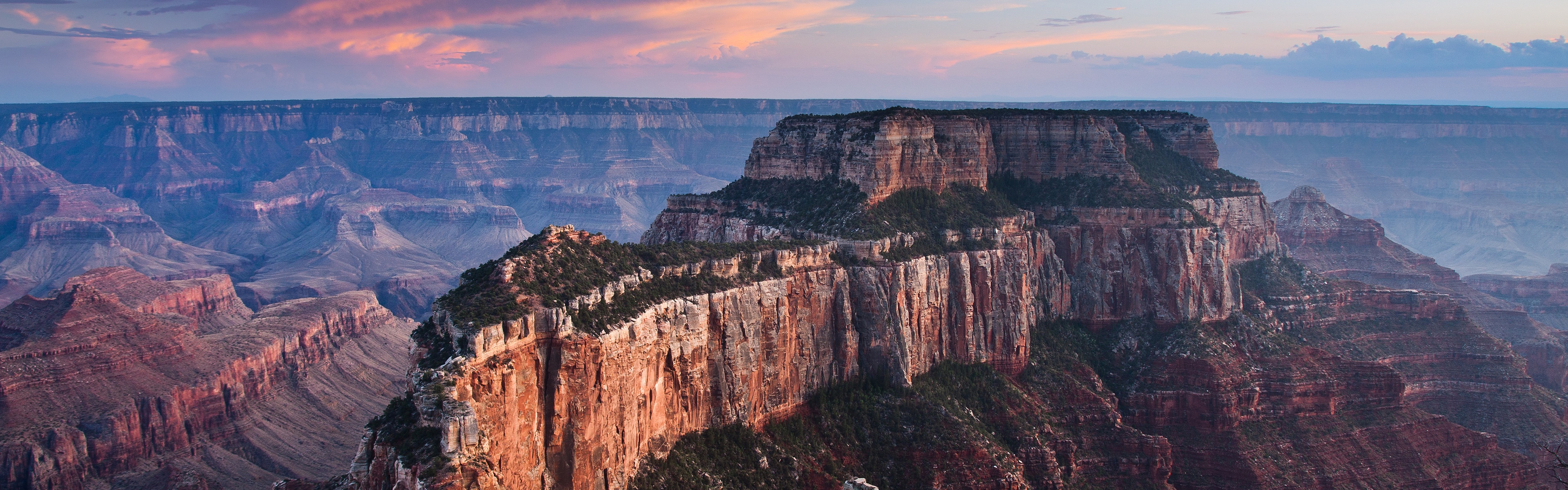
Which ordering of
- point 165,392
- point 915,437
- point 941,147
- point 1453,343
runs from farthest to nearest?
point 1453,343 < point 165,392 < point 941,147 < point 915,437

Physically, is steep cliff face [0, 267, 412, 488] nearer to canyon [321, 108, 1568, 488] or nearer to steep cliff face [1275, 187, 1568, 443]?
canyon [321, 108, 1568, 488]

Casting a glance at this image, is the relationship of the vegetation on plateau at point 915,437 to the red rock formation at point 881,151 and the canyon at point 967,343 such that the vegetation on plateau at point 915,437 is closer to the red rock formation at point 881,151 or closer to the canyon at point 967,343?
the canyon at point 967,343

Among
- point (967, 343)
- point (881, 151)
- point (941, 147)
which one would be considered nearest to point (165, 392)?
point (881, 151)

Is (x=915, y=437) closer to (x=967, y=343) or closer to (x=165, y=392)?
(x=967, y=343)

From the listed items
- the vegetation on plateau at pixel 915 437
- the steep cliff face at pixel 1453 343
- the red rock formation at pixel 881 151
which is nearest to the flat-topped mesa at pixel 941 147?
the red rock formation at pixel 881 151

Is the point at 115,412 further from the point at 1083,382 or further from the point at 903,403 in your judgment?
the point at 1083,382

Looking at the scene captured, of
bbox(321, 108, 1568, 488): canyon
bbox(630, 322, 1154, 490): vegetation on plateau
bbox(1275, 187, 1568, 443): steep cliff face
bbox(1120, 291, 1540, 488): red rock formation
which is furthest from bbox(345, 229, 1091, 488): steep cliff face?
bbox(1275, 187, 1568, 443): steep cliff face

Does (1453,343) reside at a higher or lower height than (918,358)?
lower
